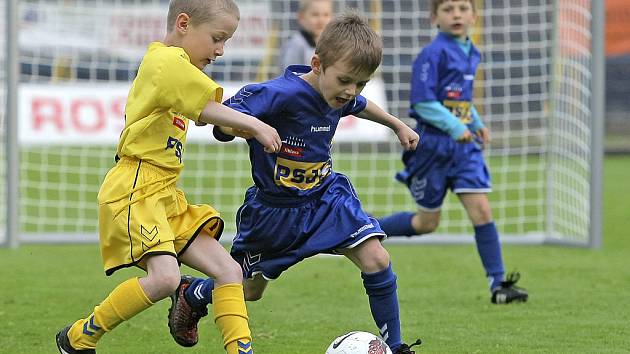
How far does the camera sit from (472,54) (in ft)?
21.1

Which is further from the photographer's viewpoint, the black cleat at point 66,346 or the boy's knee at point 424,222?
the boy's knee at point 424,222

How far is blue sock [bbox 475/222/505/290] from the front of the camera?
6.17m

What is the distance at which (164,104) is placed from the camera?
3.97 m

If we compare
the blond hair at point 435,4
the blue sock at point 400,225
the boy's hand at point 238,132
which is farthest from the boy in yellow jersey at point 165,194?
the blue sock at point 400,225

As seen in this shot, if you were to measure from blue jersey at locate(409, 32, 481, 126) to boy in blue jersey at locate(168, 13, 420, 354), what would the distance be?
163cm

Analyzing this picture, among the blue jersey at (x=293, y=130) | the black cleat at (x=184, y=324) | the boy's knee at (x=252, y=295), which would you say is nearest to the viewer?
the blue jersey at (x=293, y=130)

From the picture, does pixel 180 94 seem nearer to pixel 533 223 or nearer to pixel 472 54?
pixel 472 54

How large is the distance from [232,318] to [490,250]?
2462 millimetres

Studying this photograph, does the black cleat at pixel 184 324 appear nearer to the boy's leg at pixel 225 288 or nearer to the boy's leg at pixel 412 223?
the boy's leg at pixel 225 288

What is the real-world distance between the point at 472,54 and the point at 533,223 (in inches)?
158

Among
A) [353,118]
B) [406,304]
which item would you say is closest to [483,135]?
[406,304]

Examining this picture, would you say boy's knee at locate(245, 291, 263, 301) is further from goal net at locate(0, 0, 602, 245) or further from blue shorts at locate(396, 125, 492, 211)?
goal net at locate(0, 0, 602, 245)

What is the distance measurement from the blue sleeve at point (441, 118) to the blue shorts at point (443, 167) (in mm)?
165

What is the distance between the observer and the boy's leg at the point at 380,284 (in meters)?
4.33
